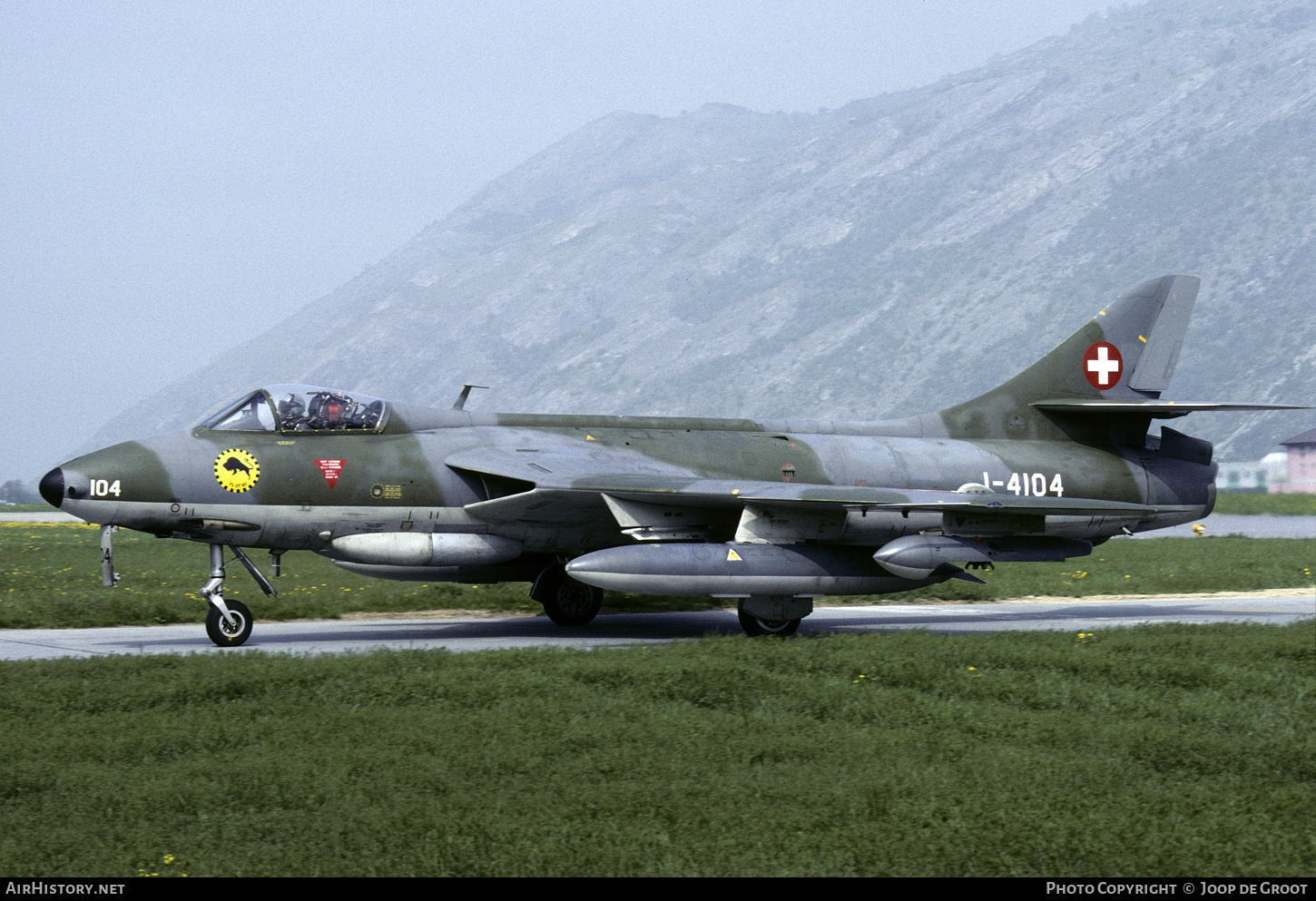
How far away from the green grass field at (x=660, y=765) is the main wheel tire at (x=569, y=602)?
5.12m

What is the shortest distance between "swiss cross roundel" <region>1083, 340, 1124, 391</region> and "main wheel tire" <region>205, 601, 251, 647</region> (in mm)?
12720

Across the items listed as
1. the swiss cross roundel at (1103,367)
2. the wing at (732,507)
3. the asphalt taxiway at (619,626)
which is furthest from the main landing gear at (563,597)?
the swiss cross roundel at (1103,367)

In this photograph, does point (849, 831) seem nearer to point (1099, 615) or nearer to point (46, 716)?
point (46, 716)

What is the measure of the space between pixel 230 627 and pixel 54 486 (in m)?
2.44

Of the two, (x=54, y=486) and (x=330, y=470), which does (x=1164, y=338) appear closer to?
(x=330, y=470)

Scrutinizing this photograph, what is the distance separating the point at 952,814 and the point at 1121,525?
468 inches

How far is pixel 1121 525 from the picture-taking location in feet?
55.4

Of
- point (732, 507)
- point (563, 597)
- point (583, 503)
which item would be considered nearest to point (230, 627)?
point (583, 503)

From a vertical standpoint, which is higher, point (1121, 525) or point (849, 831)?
point (849, 831)

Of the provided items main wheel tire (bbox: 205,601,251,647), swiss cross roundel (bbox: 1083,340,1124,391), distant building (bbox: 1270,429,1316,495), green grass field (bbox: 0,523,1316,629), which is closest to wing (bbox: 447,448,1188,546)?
main wheel tire (bbox: 205,601,251,647)

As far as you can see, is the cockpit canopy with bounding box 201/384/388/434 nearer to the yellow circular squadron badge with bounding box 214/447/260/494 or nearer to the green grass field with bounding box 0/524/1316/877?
the yellow circular squadron badge with bounding box 214/447/260/494

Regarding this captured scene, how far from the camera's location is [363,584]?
70.7ft
